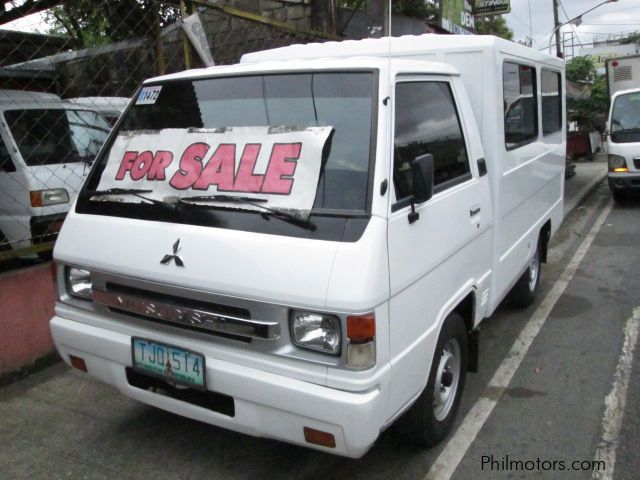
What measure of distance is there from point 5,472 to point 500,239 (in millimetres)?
3210

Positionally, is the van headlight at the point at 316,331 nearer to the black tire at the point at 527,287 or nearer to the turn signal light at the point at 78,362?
the turn signal light at the point at 78,362

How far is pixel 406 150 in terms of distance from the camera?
8.99 feet

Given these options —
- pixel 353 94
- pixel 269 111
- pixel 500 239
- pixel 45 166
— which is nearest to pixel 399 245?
pixel 353 94

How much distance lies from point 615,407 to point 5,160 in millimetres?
6112

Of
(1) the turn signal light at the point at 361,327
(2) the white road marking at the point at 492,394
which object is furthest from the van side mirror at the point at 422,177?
(2) the white road marking at the point at 492,394

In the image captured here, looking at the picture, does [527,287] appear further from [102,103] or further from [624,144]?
[624,144]

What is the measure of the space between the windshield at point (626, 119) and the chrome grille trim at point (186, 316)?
9657 millimetres

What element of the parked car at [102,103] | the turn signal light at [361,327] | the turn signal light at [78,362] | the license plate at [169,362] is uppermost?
the parked car at [102,103]

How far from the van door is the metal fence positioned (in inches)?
129

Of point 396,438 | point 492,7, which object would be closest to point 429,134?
point 396,438

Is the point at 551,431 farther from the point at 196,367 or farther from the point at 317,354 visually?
the point at 196,367

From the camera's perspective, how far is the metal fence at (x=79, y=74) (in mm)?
5574

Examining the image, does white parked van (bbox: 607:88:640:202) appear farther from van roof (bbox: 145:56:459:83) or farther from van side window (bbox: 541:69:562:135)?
van roof (bbox: 145:56:459:83)

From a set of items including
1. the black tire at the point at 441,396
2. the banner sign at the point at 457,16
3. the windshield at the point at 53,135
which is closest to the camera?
the black tire at the point at 441,396
